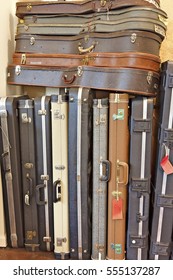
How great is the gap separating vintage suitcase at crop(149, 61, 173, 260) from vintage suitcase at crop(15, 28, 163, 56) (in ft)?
0.58

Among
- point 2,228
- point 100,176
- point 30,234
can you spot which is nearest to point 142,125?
point 100,176

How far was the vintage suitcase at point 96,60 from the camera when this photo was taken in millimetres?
1603

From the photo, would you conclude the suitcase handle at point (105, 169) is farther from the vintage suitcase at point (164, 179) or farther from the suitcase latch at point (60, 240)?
the suitcase latch at point (60, 240)

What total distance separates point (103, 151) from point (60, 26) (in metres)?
0.93

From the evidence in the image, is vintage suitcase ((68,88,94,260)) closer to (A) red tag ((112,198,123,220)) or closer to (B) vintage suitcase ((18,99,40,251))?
(A) red tag ((112,198,123,220))

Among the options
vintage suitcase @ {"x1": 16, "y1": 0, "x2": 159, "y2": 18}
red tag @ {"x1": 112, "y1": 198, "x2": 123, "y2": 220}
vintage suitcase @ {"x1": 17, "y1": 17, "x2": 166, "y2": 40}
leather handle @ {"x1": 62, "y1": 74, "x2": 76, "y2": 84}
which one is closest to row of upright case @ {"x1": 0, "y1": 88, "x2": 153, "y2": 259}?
red tag @ {"x1": 112, "y1": 198, "x2": 123, "y2": 220}

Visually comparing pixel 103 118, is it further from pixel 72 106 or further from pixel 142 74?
pixel 142 74

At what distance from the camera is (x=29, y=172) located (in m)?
1.81

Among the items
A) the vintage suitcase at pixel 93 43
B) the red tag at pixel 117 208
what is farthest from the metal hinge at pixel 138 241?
the vintage suitcase at pixel 93 43

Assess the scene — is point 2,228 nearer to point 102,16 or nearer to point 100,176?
point 100,176

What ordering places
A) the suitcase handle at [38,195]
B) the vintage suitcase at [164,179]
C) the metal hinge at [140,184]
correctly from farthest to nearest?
the suitcase handle at [38,195], the metal hinge at [140,184], the vintage suitcase at [164,179]

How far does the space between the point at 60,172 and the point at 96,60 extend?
0.75 metres

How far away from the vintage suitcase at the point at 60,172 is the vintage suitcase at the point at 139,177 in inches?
16.2

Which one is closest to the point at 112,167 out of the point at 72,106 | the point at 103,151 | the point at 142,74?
the point at 103,151
